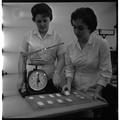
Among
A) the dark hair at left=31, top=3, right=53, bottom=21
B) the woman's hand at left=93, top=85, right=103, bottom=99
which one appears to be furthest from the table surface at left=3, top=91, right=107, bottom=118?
Answer: the dark hair at left=31, top=3, right=53, bottom=21

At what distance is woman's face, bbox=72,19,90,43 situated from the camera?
126cm

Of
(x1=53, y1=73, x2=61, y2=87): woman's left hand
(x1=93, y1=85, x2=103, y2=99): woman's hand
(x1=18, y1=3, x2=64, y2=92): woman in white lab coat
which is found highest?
(x1=18, y1=3, x2=64, y2=92): woman in white lab coat

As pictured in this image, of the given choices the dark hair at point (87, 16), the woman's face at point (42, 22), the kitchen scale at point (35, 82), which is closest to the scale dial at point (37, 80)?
the kitchen scale at point (35, 82)

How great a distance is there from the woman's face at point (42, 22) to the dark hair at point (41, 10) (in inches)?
0.9

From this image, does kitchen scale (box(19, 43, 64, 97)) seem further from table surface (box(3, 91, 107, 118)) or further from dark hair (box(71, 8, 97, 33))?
dark hair (box(71, 8, 97, 33))

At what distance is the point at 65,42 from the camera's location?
131 centimetres

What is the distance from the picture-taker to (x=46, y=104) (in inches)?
44.1

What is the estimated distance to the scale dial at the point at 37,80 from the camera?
127cm

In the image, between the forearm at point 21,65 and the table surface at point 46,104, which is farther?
the forearm at point 21,65

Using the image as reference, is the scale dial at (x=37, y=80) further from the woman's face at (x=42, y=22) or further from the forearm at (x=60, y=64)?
the woman's face at (x=42, y=22)

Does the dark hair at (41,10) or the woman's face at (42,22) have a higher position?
the dark hair at (41,10)

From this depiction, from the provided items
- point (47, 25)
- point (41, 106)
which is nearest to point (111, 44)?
point (47, 25)

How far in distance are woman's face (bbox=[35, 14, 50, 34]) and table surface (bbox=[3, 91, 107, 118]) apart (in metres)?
0.43

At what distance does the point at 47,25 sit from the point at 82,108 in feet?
1.88
